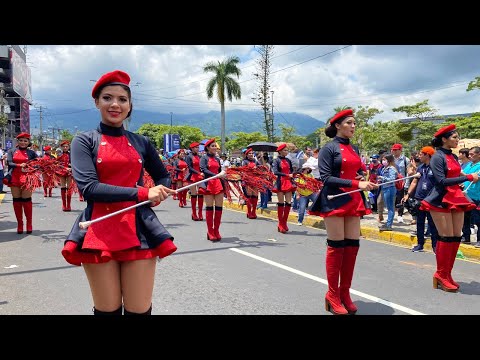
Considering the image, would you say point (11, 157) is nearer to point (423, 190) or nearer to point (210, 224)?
point (210, 224)

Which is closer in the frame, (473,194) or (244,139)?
(473,194)

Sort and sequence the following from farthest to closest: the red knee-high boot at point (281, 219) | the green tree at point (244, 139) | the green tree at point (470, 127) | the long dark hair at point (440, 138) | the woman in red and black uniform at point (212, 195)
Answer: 1. the green tree at point (244, 139)
2. the green tree at point (470, 127)
3. the red knee-high boot at point (281, 219)
4. the woman in red and black uniform at point (212, 195)
5. the long dark hair at point (440, 138)

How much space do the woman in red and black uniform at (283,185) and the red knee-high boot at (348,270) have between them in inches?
210

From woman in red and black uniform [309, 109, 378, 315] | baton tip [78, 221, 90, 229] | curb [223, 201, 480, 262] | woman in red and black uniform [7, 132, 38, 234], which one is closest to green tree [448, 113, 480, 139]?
curb [223, 201, 480, 262]

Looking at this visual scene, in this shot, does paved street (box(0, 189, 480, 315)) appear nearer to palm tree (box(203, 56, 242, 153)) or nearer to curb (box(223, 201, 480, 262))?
curb (box(223, 201, 480, 262))

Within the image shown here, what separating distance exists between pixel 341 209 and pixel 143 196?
2.49 meters

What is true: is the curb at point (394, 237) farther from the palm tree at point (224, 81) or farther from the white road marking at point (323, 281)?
the palm tree at point (224, 81)

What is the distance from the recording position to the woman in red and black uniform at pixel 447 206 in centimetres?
538

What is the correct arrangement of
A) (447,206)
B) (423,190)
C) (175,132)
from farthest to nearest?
1. (175,132)
2. (423,190)
3. (447,206)

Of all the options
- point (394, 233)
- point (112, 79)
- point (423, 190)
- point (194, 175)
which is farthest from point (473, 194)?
point (112, 79)

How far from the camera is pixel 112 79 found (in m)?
2.91

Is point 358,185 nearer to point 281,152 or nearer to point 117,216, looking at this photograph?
point 117,216

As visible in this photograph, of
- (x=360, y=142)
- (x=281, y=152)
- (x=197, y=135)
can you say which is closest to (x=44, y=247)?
(x=281, y=152)

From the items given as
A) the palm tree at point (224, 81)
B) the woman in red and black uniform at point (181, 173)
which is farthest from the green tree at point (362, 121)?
the woman in red and black uniform at point (181, 173)
